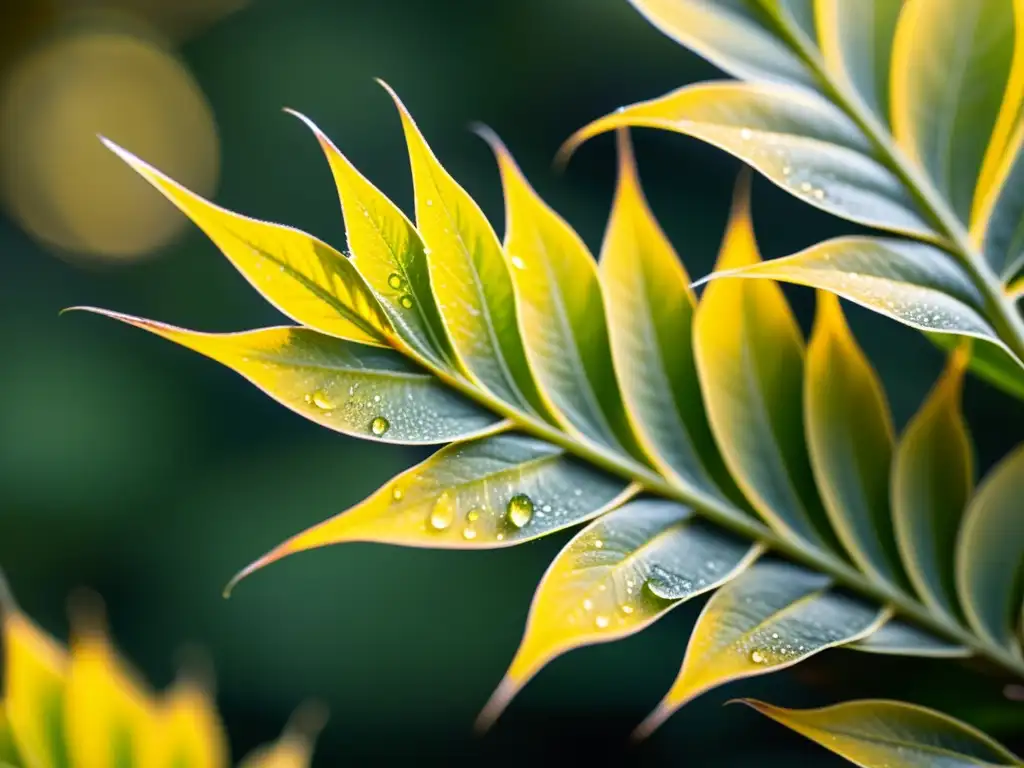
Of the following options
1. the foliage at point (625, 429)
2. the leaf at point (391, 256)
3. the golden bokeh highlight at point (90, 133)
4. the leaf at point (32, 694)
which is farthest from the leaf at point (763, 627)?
the golden bokeh highlight at point (90, 133)

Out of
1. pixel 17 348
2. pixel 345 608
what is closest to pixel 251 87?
pixel 17 348

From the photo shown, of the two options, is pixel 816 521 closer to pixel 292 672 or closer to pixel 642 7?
pixel 642 7

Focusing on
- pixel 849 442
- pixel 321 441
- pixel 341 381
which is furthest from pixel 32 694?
pixel 321 441

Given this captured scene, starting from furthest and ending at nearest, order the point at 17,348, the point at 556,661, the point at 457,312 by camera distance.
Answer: the point at 17,348 → the point at 556,661 → the point at 457,312

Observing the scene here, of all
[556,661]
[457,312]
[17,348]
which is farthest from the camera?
[17,348]

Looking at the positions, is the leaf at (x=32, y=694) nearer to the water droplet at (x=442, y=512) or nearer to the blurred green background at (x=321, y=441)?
the water droplet at (x=442, y=512)
